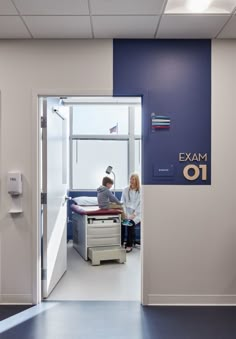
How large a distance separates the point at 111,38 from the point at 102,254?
282 cm

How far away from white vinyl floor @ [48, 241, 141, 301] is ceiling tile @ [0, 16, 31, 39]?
2664 millimetres

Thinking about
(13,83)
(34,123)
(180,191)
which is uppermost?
(13,83)

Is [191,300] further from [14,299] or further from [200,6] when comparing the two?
[200,6]

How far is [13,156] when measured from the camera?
3164 mm

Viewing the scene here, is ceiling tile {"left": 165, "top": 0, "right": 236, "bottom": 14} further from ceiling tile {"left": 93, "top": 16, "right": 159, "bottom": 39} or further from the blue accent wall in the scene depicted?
the blue accent wall

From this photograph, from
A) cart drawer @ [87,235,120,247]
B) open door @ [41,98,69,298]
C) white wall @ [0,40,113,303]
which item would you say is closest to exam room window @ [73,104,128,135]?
open door @ [41,98,69,298]

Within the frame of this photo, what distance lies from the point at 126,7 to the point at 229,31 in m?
1.07

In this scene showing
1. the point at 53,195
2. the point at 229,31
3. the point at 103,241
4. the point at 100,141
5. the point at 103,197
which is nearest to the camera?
the point at 229,31

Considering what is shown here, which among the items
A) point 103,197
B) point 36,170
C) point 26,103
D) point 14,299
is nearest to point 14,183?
point 36,170

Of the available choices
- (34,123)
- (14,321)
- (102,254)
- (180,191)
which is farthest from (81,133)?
(14,321)

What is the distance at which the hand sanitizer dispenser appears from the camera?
10.1ft

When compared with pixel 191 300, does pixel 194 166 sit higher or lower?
higher

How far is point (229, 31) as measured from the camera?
9.70 feet

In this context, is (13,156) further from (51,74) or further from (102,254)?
(102,254)
